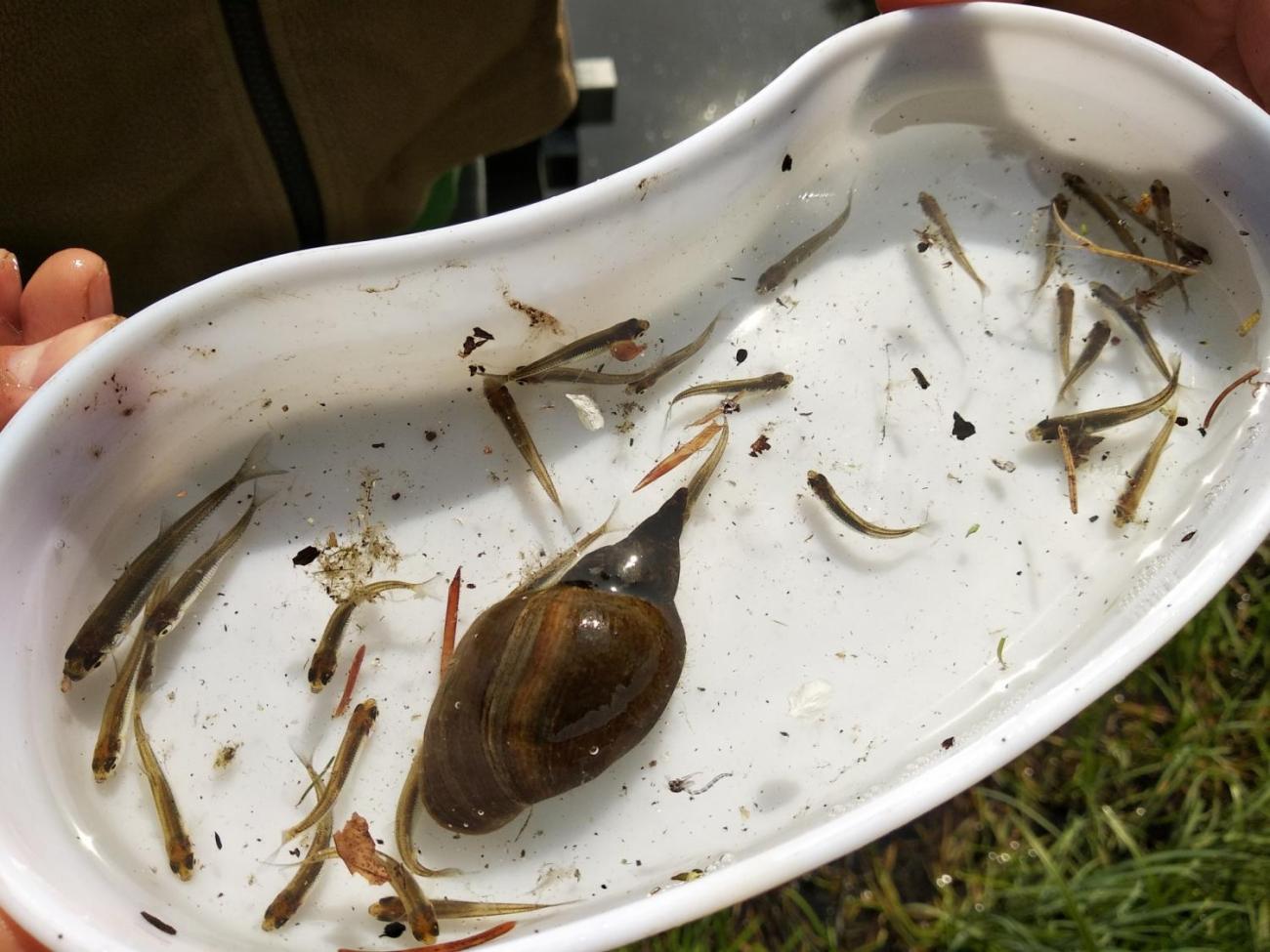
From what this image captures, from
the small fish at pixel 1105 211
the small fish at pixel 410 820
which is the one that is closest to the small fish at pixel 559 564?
the small fish at pixel 410 820

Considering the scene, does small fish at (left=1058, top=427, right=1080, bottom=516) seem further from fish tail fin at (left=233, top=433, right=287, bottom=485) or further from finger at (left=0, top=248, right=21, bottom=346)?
finger at (left=0, top=248, right=21, bottom=346)

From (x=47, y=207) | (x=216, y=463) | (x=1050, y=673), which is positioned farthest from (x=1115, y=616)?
(x=47, y=207)

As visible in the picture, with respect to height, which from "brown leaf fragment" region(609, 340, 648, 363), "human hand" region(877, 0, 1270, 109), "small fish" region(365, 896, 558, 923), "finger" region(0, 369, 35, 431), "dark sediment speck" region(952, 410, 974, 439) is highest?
"human hand" region(877, 0, 1270, 109)

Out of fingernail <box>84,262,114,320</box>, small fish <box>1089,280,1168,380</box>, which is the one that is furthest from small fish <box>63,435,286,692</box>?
small fish <box>1089,280,1168,380</box>

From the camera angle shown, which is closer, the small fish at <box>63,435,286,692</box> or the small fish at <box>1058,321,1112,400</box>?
the small fish at <box>63,435,286,692</box>

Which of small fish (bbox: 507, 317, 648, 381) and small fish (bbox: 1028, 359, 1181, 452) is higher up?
small fish (bbox: 507, 317, 648, 381)

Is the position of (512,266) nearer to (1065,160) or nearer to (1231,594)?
(1065,160)

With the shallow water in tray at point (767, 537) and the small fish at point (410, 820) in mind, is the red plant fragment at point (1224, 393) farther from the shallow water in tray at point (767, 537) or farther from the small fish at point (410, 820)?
the small fish at point (410, 820)

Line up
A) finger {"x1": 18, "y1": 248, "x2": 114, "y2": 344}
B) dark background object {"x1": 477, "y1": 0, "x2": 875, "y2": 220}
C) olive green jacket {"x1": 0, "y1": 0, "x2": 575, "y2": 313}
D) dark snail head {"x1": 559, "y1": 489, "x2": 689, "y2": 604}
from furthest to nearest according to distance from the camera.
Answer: dark background object {"x1": 477, "y1": 0, "x2": 875, "y2": 220} → dark snail head {"x1": 559, "y1": 489, "x2": 689, "y2": 604} → finger {"x1": 18, "y1": 248, "x2": 114, "y2": 344} → olive green jacket {"x1": 0, "y1": 0, "x2": 575, "y2": 313}
